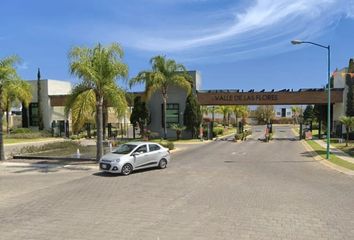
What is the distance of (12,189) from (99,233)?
7814 mm

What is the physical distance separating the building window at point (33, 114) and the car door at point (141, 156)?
38.2 meters

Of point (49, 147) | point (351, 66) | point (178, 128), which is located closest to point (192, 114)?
point (178, 128)

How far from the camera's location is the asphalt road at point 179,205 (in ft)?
28.5

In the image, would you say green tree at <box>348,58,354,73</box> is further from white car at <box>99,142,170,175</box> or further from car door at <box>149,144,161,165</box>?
car door at <box>149,144,161,165</box>

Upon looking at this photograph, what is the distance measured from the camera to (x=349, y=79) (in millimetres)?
41094

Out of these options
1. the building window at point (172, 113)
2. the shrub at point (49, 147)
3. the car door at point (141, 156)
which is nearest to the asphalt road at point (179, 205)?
the car door at point (141, 156)

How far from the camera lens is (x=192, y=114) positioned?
42781 mm

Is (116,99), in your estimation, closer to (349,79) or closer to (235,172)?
(235,172)

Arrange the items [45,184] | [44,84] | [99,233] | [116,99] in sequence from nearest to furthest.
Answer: [99,233] < [45,184] < [116,99] < [44,84]

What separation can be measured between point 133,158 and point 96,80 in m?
5.68

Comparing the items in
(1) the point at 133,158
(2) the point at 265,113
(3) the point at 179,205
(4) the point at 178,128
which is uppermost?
(2) the point at 265,113

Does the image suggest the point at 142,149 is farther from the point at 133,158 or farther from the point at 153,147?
the point at 133,158

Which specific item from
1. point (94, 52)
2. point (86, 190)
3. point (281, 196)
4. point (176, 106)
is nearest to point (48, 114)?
point (176, 106)

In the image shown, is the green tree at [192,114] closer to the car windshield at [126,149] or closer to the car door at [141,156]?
the car door at [141,156]
